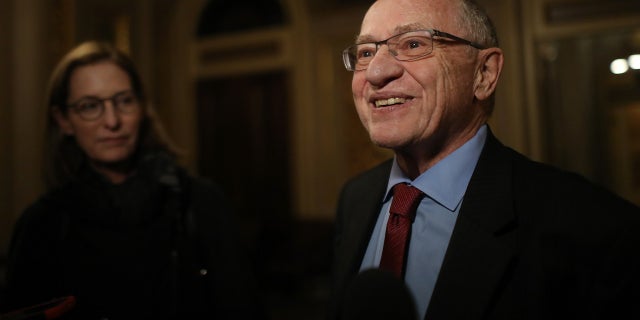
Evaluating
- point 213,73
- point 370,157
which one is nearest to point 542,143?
point 370,157

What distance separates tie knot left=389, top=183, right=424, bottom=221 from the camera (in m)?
1.06

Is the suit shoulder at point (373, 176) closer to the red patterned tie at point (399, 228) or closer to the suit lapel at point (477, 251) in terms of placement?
the red patterned tie at point (399, 228)

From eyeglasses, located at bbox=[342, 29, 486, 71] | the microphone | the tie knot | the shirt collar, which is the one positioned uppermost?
eyeglasses, located at bbox=[342, 29, 486, 71]

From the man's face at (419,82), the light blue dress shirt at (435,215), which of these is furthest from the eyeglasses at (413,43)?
the light blue dress shirt at (435,215)

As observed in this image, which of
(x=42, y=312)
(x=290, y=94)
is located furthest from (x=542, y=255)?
(x=290, y=94)

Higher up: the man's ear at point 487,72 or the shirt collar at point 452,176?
the man's ear at point 487,72

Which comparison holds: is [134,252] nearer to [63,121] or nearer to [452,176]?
[63,121]

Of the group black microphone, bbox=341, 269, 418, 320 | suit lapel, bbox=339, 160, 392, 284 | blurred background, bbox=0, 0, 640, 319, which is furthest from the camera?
blurred background, bbox=0, 0, 640, 319

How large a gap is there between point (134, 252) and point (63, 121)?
0.44 meters

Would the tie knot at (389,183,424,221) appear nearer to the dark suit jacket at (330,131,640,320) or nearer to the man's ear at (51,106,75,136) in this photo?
the dark suit jacket at (330,131,640,320)

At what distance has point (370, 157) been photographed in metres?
5.08

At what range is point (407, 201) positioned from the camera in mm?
1077

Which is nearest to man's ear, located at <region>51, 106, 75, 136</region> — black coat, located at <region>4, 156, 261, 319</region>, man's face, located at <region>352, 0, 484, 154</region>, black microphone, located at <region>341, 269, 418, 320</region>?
black coat, located at <region>4, 156, 261, 319</region>

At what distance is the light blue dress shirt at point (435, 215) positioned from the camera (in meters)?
1.00
